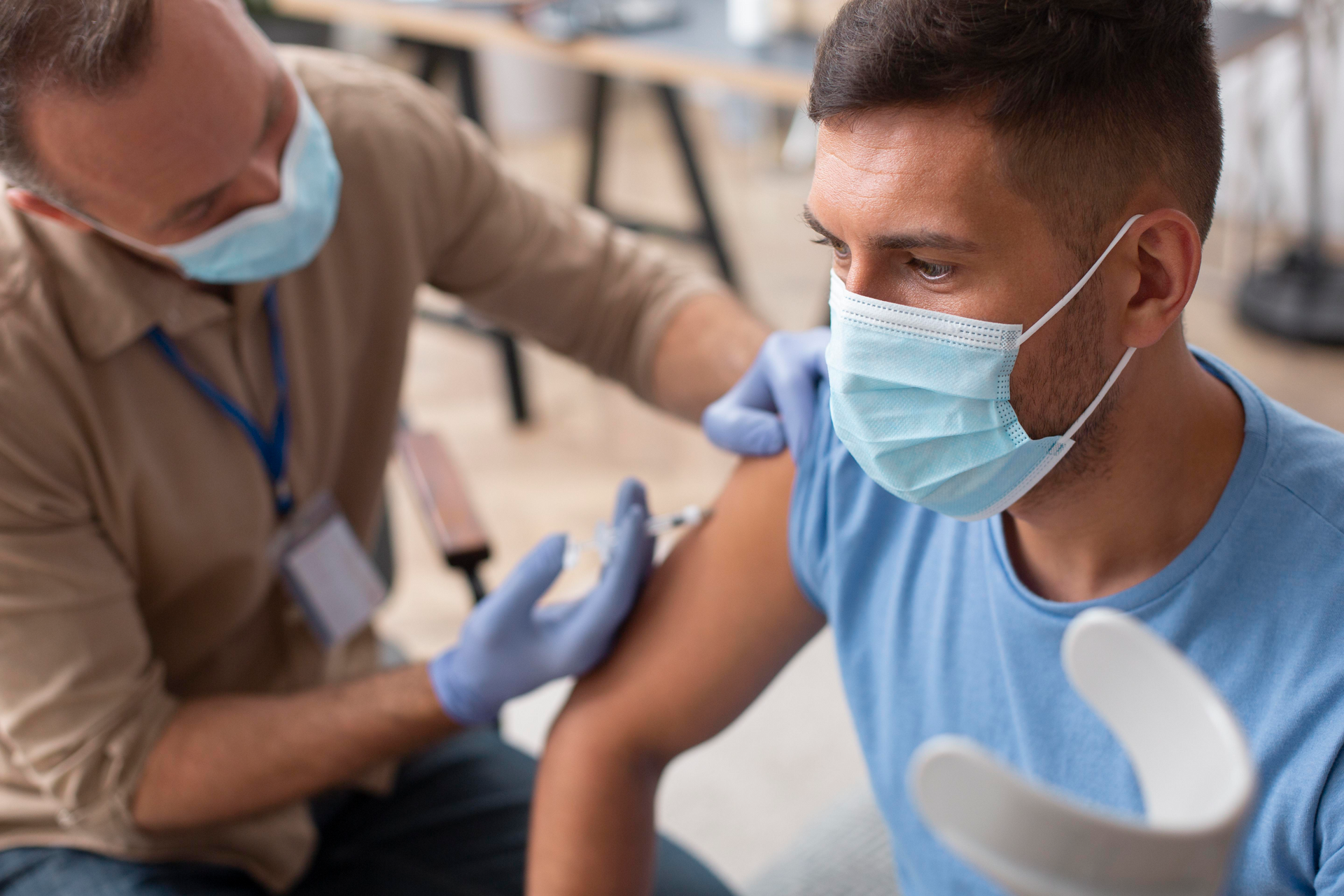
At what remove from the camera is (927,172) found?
0.91 metres

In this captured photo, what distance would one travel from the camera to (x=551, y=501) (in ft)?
10.9

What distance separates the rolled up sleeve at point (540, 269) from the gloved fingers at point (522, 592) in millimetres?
444

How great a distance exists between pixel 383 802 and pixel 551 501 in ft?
5.43

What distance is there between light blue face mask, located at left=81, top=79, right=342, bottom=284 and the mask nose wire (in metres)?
0.88

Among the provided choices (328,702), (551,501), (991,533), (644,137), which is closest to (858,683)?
(991,533)

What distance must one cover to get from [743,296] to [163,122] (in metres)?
2.88

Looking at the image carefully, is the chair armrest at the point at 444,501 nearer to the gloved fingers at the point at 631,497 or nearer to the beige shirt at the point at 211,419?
the beige shirt at the point at 211,419

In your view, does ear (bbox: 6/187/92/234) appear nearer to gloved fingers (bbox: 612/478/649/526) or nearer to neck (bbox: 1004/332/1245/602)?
gloved fingers (bbox: 612/478/649/526)

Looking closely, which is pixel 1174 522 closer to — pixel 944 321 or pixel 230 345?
pixel 944 321

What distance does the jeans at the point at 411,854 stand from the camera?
58.8 inches

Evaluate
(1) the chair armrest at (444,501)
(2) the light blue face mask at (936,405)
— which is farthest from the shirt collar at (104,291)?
(2) the light blue face mask at (936,405)

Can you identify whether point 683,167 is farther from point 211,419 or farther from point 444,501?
point 211,419

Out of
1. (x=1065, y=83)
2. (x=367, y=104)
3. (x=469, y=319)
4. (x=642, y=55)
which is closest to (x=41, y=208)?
(x=367, y=104)

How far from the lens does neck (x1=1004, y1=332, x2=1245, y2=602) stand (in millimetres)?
1005
